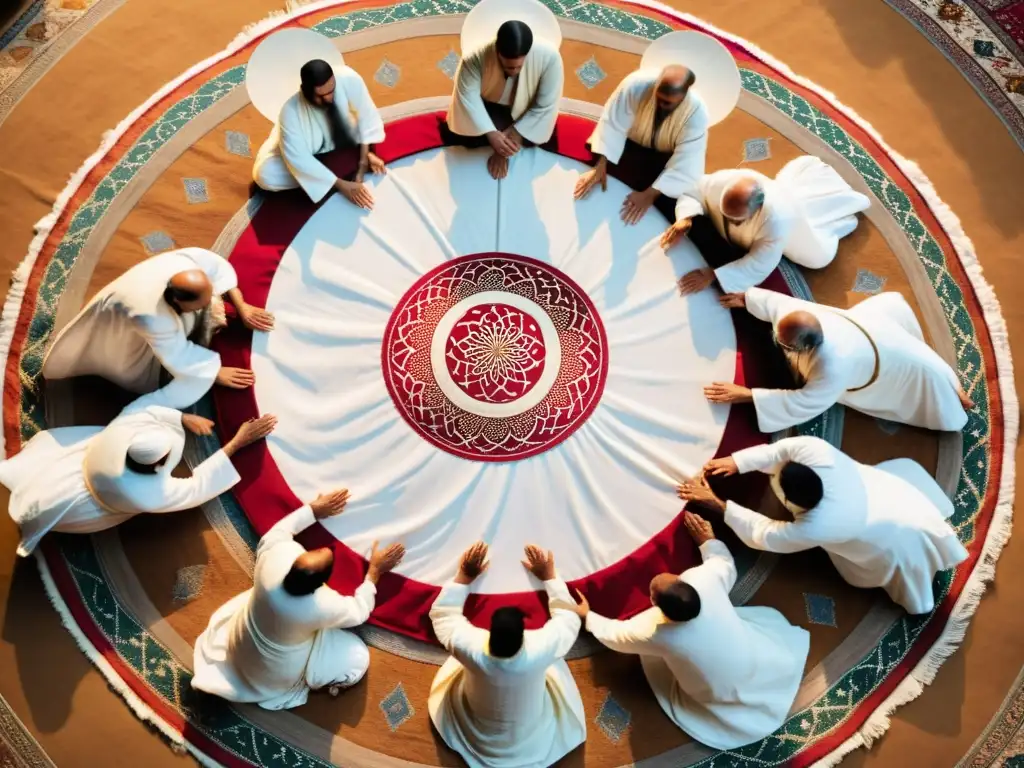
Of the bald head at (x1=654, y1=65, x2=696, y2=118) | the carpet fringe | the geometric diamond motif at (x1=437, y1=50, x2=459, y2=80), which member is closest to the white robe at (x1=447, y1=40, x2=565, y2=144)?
the geometric diamond motif at (x1=437, y1=50, x2=459, y2=80)

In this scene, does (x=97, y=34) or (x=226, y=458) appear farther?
(x=97, y=34)

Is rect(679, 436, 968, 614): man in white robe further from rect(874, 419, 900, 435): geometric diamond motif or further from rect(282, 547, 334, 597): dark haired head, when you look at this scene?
rect(282, 547, 334, 597): dark haired head

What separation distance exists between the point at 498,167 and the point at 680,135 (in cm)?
91

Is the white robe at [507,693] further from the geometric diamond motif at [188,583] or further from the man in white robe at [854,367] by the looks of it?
the man in white robe at [854,367]

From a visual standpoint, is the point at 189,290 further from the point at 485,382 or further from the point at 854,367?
the point at 854,367

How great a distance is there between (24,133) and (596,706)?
4042mm

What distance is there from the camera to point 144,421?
3.81 metres

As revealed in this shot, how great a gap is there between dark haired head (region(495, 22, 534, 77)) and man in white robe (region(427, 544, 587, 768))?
217 cm

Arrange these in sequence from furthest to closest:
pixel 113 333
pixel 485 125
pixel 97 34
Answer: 1. pixel 97 34
2. pixel 485 125
3. pixel 113 333

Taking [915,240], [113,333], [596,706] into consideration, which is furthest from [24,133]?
[915,240]

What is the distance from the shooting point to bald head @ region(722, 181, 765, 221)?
385 cm

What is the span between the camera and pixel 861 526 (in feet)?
12.2

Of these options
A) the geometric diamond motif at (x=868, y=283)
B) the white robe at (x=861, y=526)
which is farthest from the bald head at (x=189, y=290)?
the geometric diamond motif at (x=868, y=283)

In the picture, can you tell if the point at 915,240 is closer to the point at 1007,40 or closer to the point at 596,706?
the point at 1007,40
